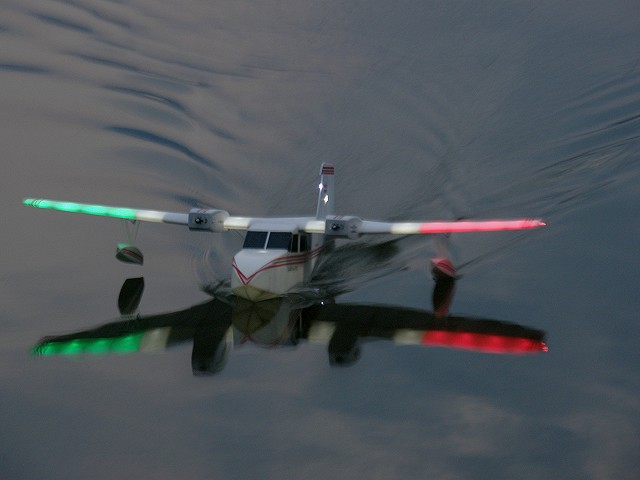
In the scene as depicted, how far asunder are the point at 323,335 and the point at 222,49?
31324mm

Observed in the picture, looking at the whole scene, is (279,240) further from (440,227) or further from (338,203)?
(338,203)

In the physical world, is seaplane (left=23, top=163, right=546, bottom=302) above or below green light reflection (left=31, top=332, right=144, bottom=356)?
above

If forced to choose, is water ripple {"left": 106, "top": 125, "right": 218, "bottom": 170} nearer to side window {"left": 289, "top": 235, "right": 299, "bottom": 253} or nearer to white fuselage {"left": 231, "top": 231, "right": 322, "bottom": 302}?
white fuselage {"left": 231, "top": 231, "right": 322, "bottom": 302}

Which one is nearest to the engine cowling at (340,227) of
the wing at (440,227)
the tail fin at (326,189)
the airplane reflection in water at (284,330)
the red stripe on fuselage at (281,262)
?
the wing at (440,227)

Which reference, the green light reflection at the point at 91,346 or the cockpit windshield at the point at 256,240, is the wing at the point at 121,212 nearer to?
the cockpit windshield at the point at 256,240

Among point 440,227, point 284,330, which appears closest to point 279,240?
point 284,330

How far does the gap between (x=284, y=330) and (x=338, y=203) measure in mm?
14537

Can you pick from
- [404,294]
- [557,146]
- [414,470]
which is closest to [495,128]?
[557,146]

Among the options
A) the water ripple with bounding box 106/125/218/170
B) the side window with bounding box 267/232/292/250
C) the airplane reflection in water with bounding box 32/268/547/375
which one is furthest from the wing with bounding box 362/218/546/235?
the water ripple with bounding box 106/125/218/170

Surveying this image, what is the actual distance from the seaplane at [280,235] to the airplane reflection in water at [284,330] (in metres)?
1.20

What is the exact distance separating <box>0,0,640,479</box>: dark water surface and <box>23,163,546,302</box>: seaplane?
1.96m

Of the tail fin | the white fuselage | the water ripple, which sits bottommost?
the white fuselage

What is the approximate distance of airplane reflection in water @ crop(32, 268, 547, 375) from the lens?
31391 mm

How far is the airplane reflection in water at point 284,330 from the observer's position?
103 feet
